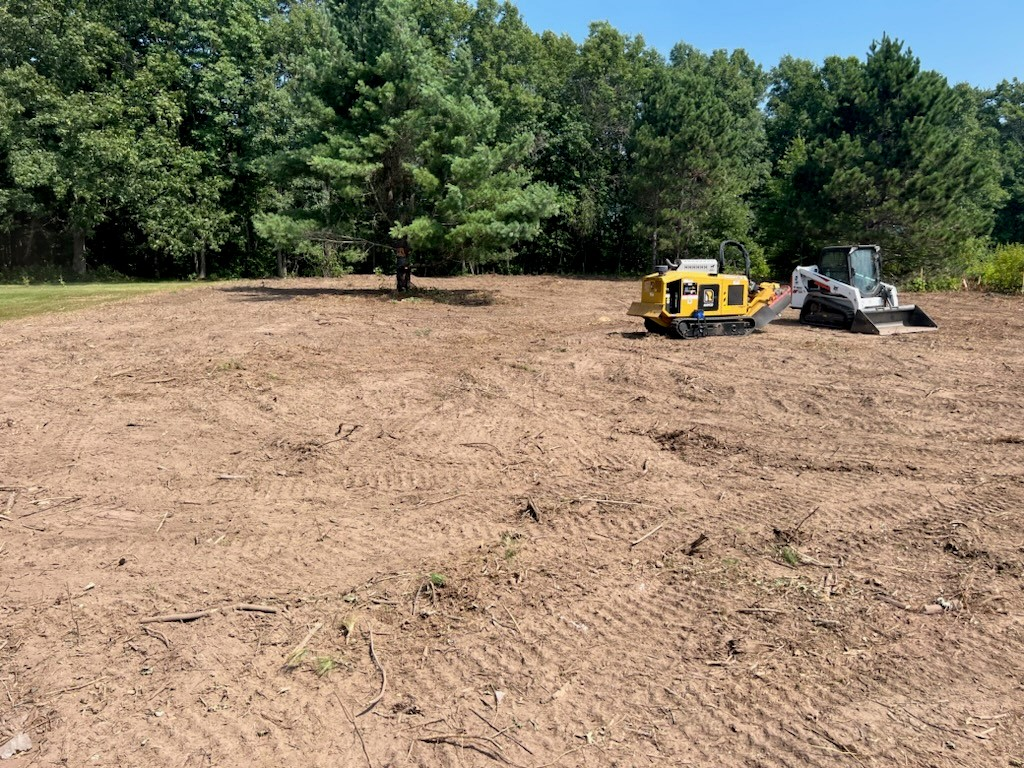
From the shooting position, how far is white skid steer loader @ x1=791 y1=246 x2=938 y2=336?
1498 cm

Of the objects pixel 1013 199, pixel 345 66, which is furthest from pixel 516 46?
pixel 1013 199

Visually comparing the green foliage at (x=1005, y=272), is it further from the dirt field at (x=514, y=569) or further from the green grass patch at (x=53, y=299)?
the green grass patch at (x=53, y=299)

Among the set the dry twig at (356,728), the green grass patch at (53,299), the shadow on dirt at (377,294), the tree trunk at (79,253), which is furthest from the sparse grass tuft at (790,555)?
the tree trunk at (79,253)

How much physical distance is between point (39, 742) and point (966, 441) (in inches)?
312

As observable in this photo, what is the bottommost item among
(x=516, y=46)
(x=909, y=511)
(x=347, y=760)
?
(x=347, y=760)

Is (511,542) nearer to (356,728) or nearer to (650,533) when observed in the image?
(650,533)

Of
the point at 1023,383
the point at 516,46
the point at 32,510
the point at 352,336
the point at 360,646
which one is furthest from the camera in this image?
the point at 516,46

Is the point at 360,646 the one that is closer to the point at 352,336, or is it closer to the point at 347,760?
the point at 347,760

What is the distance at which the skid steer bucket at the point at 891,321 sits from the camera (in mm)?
14766

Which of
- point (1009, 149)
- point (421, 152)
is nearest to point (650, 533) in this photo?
point (421, 152)

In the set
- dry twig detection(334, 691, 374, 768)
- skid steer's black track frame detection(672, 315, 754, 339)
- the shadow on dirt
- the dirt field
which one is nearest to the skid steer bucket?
skid steer's black track frame detection(672, 315, 754, 339)

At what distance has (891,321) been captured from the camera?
15164mm

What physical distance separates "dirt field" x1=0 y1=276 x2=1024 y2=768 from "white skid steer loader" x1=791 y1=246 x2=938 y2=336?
5.19 meters

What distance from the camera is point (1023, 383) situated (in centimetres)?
969
